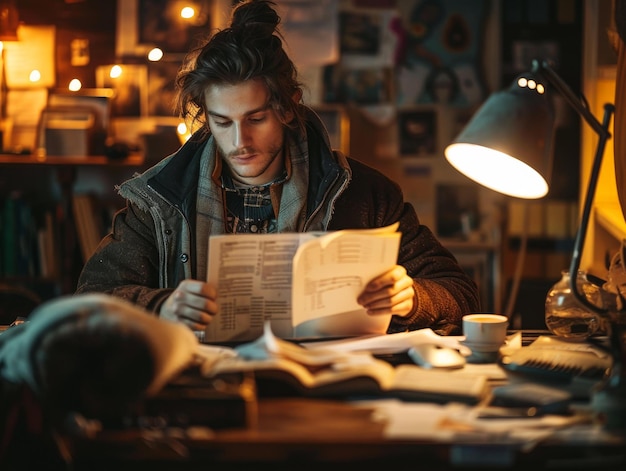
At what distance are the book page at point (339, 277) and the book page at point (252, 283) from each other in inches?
2.7

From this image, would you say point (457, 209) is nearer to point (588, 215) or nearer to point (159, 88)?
point (159, 88)

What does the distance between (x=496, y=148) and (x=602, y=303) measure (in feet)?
1.23

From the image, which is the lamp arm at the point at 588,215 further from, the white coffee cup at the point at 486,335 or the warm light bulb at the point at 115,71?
the warm light bulb at the point at 115,71

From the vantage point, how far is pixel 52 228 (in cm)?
459

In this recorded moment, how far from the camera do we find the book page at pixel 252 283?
193 centimetres

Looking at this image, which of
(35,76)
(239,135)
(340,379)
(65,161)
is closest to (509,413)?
(340,379)

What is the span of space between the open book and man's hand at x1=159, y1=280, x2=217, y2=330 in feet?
0.75

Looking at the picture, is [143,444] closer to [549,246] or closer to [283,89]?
[283,89]

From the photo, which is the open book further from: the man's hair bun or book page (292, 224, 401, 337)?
the man's hair bun

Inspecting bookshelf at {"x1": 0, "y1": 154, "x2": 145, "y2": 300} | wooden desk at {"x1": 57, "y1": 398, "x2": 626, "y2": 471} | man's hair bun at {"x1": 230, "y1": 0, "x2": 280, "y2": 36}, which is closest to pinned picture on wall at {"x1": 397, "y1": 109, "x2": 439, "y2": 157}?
bookshelf at {"x1": 0, "y1": 154, "x2": 145, "y2": 300}

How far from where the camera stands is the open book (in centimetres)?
159

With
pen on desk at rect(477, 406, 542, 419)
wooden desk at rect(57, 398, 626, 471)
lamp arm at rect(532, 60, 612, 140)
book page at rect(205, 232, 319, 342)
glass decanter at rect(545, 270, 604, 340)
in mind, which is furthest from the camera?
glass decanter at rect(545, 270, 604, 340)

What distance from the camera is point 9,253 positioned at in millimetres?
4562

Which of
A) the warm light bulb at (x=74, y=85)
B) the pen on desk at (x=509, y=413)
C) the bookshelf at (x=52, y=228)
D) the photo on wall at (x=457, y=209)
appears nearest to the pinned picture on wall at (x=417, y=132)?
the photo on wall at (x=457, y=209)
